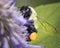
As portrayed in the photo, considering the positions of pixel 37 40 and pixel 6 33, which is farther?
pixel 37 40

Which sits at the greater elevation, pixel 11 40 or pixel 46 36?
pixel 46 36

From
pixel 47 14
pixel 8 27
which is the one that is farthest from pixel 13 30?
pixel 47 14

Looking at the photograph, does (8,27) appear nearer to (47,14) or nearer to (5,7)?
(5,7)

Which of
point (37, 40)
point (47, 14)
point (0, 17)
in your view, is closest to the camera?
point (0, 17)

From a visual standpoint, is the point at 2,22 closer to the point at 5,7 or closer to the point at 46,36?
the point at 5,7

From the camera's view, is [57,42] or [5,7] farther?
[57,42]

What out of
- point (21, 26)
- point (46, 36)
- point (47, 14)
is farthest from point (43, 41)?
point (21, 26)

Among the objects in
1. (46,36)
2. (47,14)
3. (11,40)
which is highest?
(47,14)

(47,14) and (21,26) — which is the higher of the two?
(47,14)

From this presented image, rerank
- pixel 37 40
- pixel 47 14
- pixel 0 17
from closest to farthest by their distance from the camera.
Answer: pixel 0 17 < pixel 37 40 < pixel 47 14
